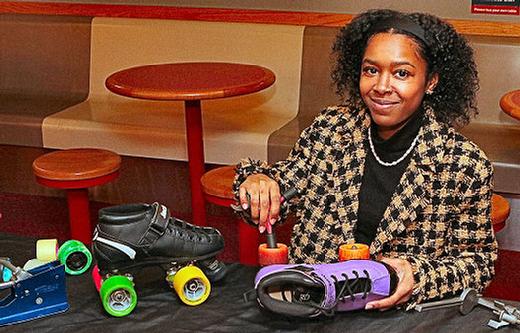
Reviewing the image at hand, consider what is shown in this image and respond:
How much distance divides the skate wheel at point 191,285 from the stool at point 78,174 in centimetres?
189

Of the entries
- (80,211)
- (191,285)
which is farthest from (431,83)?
(80,211)

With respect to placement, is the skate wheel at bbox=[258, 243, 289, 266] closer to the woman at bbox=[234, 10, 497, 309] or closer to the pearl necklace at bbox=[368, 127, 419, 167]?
the woman at bbox=[234, 10, 497, 309]

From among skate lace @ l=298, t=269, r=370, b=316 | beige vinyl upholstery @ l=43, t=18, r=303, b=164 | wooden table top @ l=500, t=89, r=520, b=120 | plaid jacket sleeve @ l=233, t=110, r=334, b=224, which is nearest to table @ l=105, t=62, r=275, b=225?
beige vinyl upholstery @ l=43, t=18, r=303, b=164

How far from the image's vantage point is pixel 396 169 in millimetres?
2066

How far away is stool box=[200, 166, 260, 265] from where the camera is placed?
3328 millimetres

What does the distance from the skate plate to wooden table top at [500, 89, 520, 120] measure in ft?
6.93

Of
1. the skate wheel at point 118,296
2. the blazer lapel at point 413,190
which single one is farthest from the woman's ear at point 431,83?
the skate wheel at point 118,296

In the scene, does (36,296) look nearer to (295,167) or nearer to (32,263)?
(32,263)

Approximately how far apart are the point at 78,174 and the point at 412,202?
2.00 meters

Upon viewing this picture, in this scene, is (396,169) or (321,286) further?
(396,169)

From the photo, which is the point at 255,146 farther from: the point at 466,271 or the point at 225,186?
the point at 466,271

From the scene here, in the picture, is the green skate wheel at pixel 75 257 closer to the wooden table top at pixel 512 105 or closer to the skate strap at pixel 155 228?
the skate strap at pixel 155 228

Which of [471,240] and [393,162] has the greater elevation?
[393,162]

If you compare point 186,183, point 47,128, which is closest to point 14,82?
point 47,128
